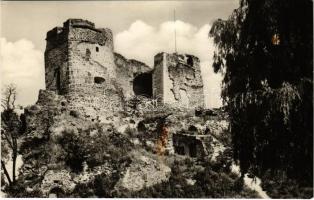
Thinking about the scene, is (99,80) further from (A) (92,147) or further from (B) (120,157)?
(B) (120,157)

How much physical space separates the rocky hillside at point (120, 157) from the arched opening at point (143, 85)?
312 centimetres

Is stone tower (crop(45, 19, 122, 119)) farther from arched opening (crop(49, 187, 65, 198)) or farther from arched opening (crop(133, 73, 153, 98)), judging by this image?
arched opening (crop(49, 187, 65, 198))

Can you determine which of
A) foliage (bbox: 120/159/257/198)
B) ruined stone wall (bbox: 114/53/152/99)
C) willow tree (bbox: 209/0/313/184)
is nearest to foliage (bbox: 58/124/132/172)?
foliage (bbox: 120/159/257/198)

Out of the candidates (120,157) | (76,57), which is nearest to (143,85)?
(76,57)

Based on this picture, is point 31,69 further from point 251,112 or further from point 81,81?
point 251,112

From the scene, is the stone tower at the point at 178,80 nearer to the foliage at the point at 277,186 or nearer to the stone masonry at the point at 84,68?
the stone masonry at the point at 84,68

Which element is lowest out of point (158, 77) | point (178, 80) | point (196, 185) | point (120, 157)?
point (196, 185)

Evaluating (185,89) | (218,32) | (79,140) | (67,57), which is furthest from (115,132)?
(218,32)

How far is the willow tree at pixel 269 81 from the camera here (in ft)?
36.2

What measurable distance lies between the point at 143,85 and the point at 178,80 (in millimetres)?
1778

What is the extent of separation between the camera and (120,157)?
60.3 feet

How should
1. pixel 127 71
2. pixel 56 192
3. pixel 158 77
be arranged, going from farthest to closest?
pixel 158 77, pixel 127 71, pixel 56 192

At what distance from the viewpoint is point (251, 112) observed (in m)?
11.5

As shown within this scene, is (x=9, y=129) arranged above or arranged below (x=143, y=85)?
below
